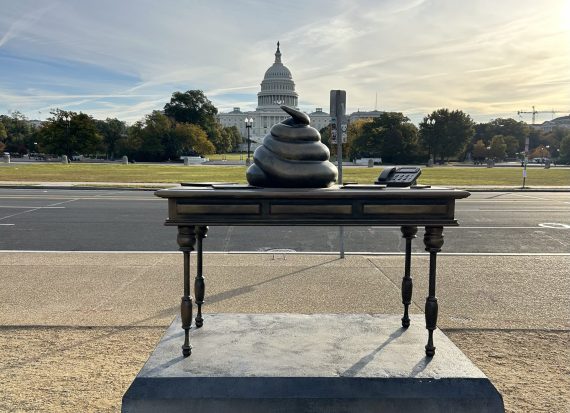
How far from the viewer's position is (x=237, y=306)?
5691 mm

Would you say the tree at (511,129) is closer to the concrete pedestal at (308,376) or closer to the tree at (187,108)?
the tree at (187,108)

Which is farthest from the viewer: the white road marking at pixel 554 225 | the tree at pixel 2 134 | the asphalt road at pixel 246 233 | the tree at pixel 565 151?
the tree at pixel 2 134

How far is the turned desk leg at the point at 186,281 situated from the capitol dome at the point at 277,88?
12678 cm

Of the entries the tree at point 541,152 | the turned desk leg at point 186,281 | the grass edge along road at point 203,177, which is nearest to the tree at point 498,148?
the tree at point 541,152

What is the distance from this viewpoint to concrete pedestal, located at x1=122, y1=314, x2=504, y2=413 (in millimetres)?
3455

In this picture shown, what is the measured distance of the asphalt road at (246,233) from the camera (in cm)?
970

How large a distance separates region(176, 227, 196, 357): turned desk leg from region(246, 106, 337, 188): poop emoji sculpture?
814 mm

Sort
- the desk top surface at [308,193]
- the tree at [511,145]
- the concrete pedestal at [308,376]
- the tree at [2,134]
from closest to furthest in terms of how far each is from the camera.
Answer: the concrete pedestal at [308,376]
the desk top surface at [308,193]
the tree at [2,134]
the tree at [511,145]

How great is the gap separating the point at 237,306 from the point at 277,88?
12898 cm

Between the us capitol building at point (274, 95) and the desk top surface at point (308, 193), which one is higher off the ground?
Result: the us capitol building at point (274, 95)

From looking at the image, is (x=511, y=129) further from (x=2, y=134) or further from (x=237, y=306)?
(x=237, y=306)

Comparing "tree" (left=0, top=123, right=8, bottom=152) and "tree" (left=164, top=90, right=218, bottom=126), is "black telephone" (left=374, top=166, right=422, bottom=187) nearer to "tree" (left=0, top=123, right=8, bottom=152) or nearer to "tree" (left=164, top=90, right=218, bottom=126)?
"tree" (left=164, top=90, right=218, bottom=126)

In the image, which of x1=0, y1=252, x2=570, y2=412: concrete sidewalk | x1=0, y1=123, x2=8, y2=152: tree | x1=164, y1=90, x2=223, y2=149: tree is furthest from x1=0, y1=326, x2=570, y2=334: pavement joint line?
x1=0, y1=123, x2=8, y2=152: tree

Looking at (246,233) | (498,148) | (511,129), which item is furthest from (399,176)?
(511,129)
